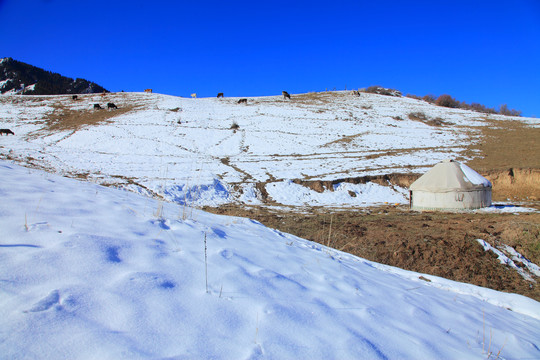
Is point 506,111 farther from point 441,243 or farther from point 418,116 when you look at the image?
point 441,243

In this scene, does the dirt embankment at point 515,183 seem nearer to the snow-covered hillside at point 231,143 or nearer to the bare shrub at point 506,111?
the snow-covered hillside at point 231,143

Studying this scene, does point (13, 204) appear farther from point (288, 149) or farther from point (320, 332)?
point (288, 149)

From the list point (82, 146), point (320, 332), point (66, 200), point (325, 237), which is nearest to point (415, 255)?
point (325, 237)

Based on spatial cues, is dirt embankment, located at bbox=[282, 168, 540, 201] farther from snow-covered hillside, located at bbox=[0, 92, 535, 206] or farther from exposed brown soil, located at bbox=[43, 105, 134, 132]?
exposed brown soil, located at bbox=[43, 105, 134, 132]

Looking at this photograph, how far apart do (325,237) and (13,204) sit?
8471mm

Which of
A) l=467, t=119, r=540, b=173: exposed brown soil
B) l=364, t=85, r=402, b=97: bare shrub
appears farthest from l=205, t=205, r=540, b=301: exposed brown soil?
l=364, t=85, r=402, b=97: bare shrub

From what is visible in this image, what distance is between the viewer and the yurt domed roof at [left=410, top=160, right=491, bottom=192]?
16.0m

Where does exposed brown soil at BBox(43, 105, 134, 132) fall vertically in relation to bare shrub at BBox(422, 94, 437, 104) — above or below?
below

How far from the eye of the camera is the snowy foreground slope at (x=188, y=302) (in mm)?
1684

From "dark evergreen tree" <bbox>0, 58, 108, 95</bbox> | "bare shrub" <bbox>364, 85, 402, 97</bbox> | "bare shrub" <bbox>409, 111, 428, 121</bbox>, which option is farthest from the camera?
"bare shrub" <bbox>364, 85, 402, 97</bbox>

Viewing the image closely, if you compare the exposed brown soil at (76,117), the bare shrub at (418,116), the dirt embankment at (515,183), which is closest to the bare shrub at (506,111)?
the bare shrub at (418,116)

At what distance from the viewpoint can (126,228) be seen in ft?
10.4

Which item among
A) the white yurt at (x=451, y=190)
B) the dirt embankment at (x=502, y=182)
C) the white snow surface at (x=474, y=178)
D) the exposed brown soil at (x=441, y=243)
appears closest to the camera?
the exposed brown soil at (x=441, y=243)

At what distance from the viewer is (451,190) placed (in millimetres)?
16078
